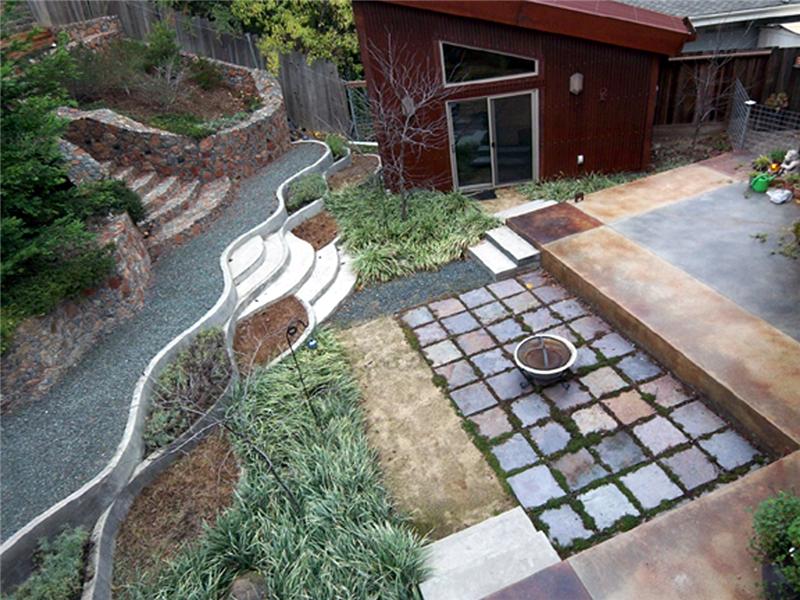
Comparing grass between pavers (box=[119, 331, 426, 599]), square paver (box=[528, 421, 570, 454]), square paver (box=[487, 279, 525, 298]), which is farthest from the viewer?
square paver (box=[487, 279, 525, 298])

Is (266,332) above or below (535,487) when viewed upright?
above

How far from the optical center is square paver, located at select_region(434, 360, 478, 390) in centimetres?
567

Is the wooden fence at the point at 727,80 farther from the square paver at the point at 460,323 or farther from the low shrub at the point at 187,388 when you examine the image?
the low shrub at the point at 187,388

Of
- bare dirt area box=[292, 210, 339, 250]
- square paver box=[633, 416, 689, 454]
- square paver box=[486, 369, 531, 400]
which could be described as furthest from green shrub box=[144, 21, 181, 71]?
square paver box=[633, 416, 689, 454]

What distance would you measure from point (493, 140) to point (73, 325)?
668 centimetres

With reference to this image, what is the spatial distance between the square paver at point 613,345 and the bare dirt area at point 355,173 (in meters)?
5.48

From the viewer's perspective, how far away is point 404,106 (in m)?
8.29

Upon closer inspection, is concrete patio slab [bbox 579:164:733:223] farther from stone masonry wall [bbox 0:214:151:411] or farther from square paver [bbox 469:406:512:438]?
stone masonry wall [bbox 0:214:151:411]

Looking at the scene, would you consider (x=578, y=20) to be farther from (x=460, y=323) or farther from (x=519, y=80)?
(x=460, y=323)

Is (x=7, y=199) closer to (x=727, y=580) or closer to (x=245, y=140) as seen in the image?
(x=245, y=140)

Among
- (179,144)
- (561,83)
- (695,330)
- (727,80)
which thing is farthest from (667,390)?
(179,144)

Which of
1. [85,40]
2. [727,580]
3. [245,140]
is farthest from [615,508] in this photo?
[85,40]

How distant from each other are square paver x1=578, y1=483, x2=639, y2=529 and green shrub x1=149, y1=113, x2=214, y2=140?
27.0ft

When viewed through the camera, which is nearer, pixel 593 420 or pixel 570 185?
pixel 593 420
